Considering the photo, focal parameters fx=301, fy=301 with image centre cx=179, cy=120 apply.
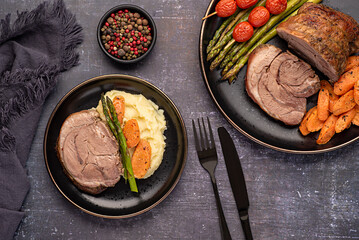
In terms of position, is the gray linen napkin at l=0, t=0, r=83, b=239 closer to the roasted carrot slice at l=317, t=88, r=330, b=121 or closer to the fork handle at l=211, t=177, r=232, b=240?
the fork handle at l=211, t=177, r=232, b=240

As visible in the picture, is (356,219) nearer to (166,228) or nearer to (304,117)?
(304,117)

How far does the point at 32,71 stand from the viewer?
11.3 ft

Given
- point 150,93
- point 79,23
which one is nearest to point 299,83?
point 150,93

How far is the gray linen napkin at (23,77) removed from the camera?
3.37 m

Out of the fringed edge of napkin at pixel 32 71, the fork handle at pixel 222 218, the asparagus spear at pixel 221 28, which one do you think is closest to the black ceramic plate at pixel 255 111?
the asparagus spear at pixel 221 28

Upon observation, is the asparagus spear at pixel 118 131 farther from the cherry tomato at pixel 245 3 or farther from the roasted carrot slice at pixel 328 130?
the roasted carrot slice at pixel 328 130

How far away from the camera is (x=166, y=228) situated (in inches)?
140

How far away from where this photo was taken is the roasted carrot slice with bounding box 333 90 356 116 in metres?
3.24

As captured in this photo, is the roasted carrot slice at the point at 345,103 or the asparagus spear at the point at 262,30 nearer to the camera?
the roasted carrot slice at the point at 345,103

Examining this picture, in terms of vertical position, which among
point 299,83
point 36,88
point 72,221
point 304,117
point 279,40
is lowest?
point 72,221

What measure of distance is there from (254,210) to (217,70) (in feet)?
5.67

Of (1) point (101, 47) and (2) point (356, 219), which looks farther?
(2) point (356, 219)

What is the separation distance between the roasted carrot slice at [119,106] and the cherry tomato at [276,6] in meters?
1.94

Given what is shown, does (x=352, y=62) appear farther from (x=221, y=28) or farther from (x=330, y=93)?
(x=221, y=28)
